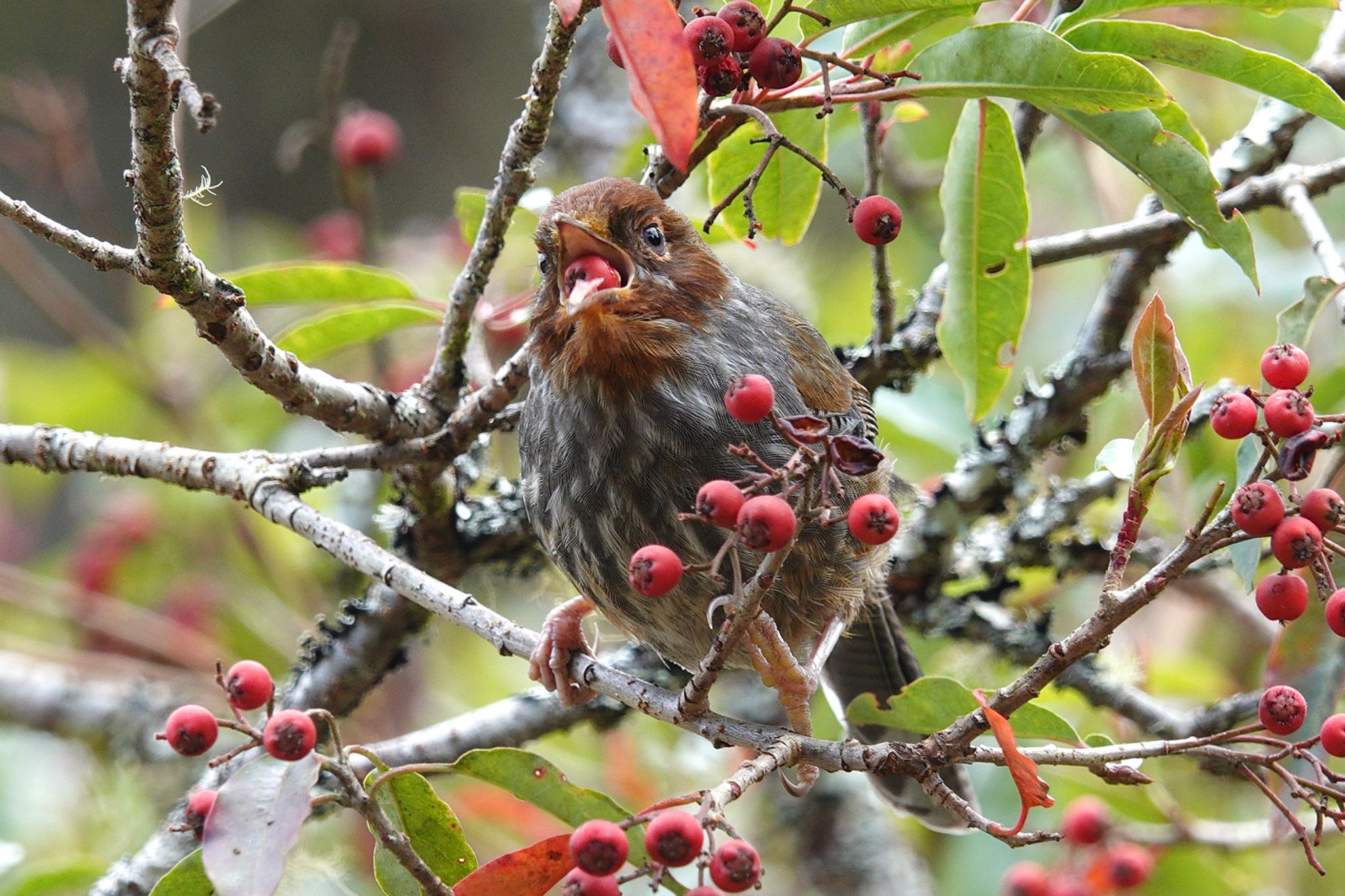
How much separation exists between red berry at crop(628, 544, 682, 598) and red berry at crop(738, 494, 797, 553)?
0.21 metres

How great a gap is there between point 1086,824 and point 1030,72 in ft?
7.40

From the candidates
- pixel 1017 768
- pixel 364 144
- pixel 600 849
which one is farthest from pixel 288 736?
pixel 364 144

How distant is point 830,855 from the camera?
4777 mm

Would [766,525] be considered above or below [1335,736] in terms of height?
above

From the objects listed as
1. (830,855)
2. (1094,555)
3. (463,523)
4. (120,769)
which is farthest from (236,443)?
(1094,555)

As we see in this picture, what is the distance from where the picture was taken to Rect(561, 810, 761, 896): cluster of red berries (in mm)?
1825

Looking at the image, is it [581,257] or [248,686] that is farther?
[581,257]

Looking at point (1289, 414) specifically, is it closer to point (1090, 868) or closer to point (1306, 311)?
point (1306, 311)

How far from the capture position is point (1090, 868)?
384 cm

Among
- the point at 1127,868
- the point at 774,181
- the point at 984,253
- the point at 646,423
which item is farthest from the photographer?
the point at 1127,868

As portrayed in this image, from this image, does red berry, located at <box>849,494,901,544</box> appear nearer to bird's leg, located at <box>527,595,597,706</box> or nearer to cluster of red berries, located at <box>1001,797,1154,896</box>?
bird's leg, located at <box>527,595,597,706</box>

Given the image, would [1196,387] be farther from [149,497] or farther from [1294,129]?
[149,497]

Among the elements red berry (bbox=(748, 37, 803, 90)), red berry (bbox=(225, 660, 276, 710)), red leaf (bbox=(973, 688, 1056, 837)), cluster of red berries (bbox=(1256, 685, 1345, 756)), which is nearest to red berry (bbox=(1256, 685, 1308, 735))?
cluster of red berries (bbox=(1256, 685, 1345, 756))

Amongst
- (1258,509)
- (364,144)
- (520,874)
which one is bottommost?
(520,874)
